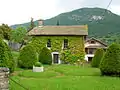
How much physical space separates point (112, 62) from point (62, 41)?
1976 cm

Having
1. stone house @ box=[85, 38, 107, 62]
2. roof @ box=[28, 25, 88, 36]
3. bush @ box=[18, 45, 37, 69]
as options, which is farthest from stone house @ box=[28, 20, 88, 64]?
stone house @ box=[85, 38, 107, 62]

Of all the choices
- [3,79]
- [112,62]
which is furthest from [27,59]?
[3,79]

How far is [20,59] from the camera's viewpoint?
32.7 metres

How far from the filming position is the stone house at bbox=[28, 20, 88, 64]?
4462 centimetres

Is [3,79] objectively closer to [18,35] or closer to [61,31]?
[61,31]

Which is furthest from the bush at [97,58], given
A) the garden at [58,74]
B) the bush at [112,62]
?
the bush at [112,62]

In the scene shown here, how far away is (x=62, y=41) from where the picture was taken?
45.2m

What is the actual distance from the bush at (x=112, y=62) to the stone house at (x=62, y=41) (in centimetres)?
1750

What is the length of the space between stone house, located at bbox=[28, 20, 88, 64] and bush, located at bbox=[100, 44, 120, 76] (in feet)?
57.4

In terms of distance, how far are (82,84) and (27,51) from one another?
44.7 ft

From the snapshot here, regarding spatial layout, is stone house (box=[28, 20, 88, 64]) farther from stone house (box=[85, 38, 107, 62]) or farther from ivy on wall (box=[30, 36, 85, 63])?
stone house (box=[85, 38, 107, 62])

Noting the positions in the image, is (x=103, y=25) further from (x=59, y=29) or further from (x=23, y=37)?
(x=59, y=29)

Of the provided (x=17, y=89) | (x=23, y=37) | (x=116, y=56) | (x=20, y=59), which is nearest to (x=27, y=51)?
(x=20, y=59)

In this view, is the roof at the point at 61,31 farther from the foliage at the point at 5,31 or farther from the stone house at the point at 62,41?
the foliage at the point at 5,31
